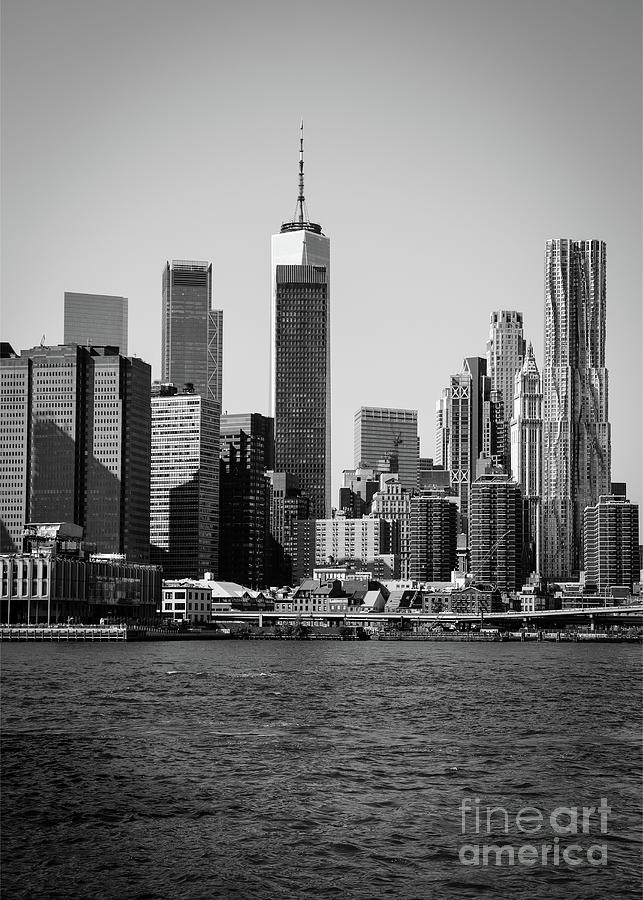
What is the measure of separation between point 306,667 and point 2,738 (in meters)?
80.3

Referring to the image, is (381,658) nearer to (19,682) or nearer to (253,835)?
(19,682)

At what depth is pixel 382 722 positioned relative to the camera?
286ft

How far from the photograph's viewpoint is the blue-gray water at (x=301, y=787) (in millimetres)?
46312

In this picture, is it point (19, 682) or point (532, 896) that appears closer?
point (532, 896)

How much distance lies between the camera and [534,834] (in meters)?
52.8

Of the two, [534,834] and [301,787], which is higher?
[301,787]

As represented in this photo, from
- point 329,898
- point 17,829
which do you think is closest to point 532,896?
point 329,898

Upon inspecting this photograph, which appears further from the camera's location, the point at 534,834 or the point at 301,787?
the point at 301,787

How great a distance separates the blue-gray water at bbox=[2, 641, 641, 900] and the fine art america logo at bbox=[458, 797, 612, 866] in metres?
0.26

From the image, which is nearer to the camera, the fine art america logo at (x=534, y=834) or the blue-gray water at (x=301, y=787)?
the blue-gray water at (x=301, y=787)

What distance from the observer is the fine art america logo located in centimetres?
4906

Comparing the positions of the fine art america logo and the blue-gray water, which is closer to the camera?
the blue-gray water

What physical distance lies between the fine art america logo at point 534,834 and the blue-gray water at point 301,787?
0.26 m

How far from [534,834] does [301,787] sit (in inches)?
506
